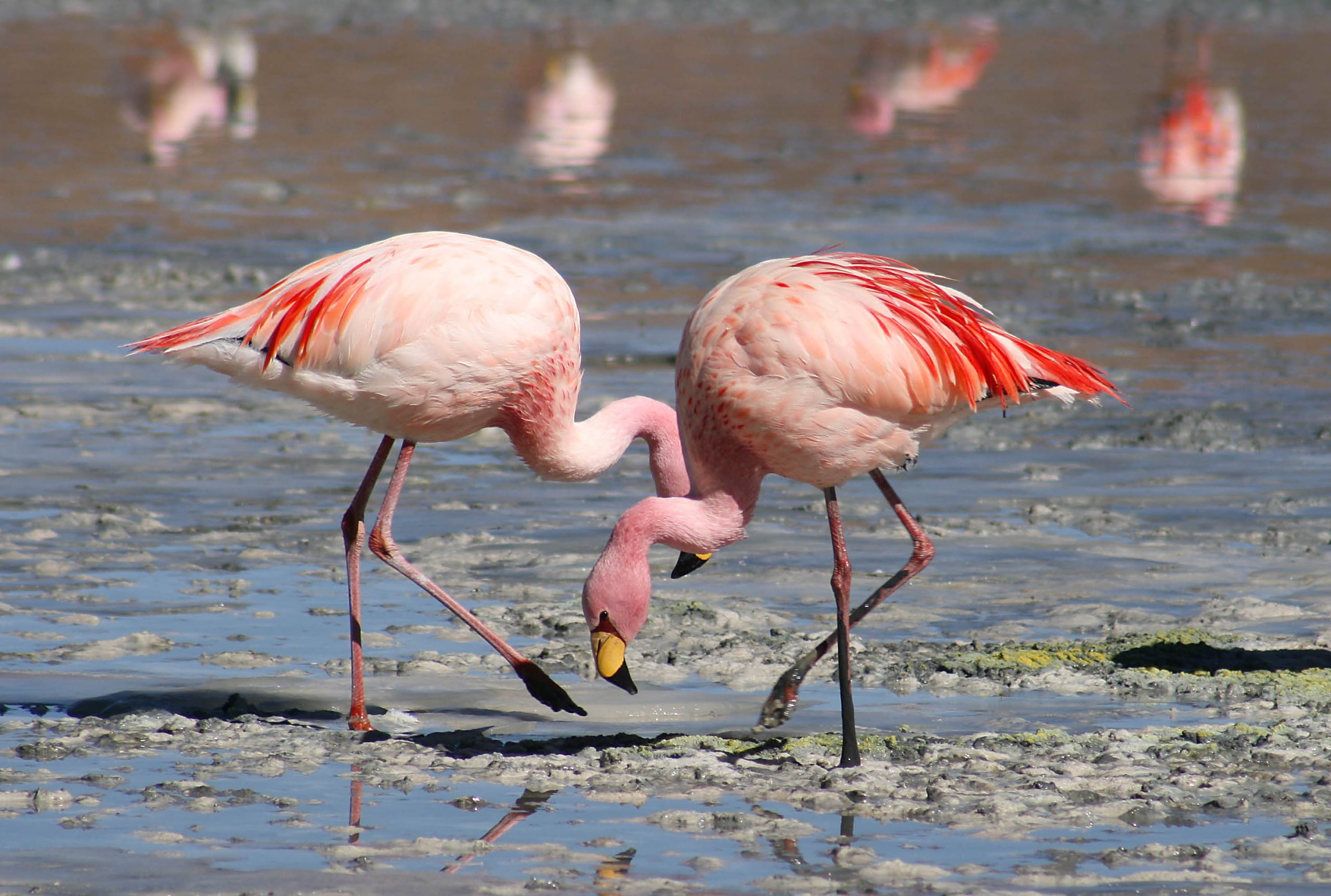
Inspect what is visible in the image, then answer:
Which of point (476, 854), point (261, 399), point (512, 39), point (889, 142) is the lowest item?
point (476, 854)

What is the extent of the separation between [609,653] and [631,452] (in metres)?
3.34

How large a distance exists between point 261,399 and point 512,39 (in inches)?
794

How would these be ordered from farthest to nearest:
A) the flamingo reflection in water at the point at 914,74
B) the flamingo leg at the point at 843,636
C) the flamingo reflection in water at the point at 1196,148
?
the flamingo reflection in water at the point at 914,74
the flamingo reflection in water at the point at 1196,148
the flamingo leg at the point at 843,636

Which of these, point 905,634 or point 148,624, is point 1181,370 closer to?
point 905,634

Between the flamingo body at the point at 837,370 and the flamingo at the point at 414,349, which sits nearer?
the flamingo body at the point at 837,370

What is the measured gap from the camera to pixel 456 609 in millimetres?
5910

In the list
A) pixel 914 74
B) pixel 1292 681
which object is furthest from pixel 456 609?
pixel 914 74

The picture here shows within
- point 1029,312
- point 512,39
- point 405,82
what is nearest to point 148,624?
point 1029,312

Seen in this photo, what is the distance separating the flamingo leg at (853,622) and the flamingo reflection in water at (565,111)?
1058cm

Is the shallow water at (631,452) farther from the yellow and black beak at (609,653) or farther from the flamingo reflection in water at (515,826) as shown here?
the yellow and black beak at (609,653)

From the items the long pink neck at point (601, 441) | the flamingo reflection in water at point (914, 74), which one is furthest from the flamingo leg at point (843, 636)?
the flamingo reflection in water at point (914, 74)

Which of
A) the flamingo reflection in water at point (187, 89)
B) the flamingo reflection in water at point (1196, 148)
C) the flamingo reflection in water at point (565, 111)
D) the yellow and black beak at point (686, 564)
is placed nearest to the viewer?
the yellow and black beak at point (686, 564)

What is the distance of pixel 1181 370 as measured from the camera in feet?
32.6

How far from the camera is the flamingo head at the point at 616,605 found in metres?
5.42
